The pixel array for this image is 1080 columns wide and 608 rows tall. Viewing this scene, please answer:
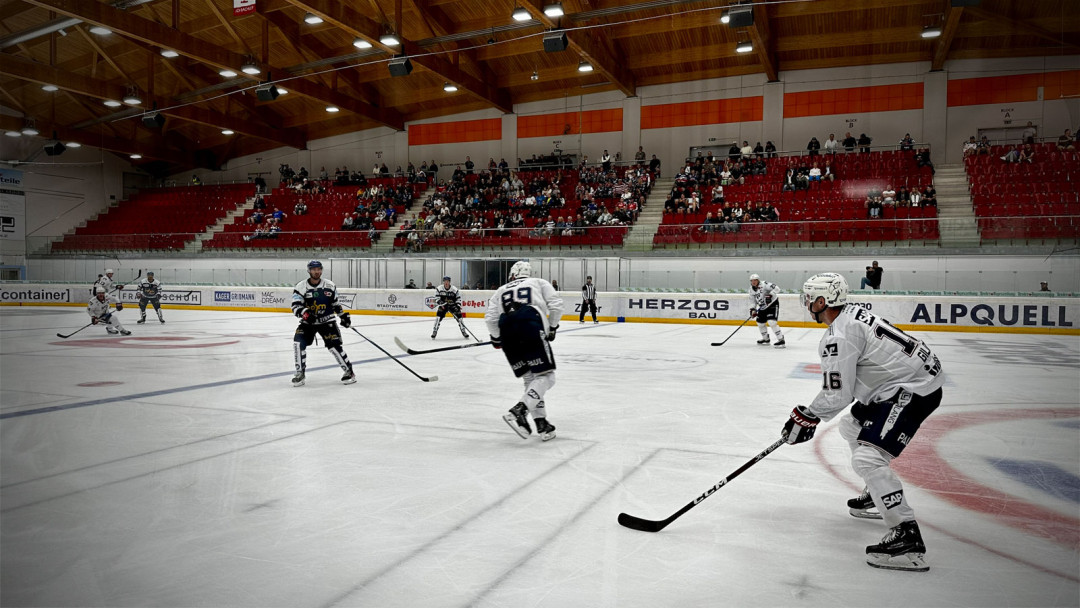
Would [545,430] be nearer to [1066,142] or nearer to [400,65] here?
[400,65]

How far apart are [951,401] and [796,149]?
2110 cm

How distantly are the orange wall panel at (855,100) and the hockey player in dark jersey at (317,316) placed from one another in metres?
22.8

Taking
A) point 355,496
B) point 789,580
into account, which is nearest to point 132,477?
point 355,496

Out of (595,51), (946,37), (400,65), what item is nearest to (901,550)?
(400,65)

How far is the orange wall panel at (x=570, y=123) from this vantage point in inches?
1122

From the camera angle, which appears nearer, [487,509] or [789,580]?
[789,580]

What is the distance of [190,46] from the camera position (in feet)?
67.6

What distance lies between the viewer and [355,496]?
12.0ft

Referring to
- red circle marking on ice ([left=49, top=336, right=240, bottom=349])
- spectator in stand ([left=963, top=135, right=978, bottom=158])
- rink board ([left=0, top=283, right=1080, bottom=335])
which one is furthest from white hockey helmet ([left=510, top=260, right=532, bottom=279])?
spectator in stand ([left=963, top=135, right=978, bottom=158])

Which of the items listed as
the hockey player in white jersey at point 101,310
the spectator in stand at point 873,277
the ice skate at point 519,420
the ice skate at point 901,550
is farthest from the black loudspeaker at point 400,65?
the ice skate at point 901,550

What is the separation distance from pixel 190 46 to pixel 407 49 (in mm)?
6573

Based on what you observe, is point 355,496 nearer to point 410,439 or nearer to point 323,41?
point 410,439

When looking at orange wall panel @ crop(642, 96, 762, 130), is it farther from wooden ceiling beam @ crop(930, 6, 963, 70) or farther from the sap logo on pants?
the sap logo on pants

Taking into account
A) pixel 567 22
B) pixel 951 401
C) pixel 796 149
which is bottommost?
pixel 951 401
